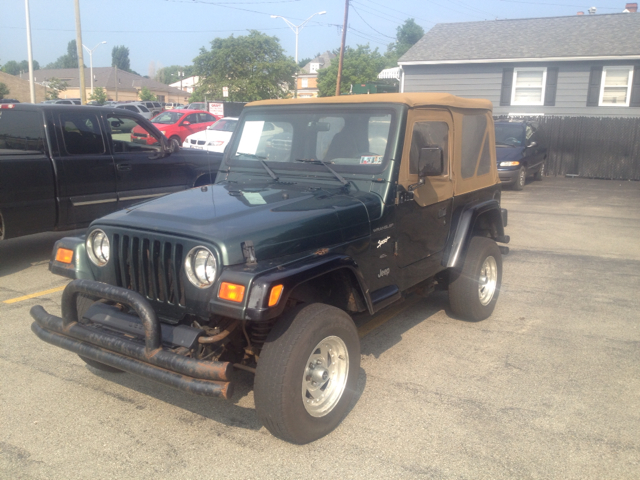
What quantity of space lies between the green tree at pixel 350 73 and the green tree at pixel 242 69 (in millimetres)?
5765

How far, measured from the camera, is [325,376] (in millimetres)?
3494

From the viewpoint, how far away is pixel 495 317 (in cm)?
568

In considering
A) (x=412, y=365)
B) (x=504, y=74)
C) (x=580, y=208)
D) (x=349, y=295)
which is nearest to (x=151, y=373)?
(x=349, y=295)

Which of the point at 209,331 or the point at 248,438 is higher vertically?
the point at 209,331

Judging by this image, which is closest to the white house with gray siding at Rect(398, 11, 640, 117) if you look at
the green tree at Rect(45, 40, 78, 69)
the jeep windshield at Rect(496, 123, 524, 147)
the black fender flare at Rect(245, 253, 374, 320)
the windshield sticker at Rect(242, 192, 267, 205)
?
the jeep windshield at Rect(496, 123, 524, 147)

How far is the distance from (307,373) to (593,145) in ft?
58.0

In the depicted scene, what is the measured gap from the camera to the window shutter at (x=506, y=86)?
2045 cm

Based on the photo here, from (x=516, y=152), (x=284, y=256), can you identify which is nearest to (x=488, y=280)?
(x=284, y=256)

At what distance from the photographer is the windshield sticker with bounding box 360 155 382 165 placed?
4.17 m

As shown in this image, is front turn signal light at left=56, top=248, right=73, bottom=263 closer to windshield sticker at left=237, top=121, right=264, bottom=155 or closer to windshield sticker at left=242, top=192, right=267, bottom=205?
windshield sticker at left=242, top=192, right=267, bottom=205

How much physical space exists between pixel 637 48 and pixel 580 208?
30.7ft

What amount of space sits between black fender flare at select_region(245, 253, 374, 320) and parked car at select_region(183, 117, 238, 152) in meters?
12.7

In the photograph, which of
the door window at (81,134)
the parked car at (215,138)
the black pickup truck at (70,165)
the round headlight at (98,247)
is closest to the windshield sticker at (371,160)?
the round headlight at (98,247)

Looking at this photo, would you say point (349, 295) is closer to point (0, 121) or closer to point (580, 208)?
point (0, 121)
